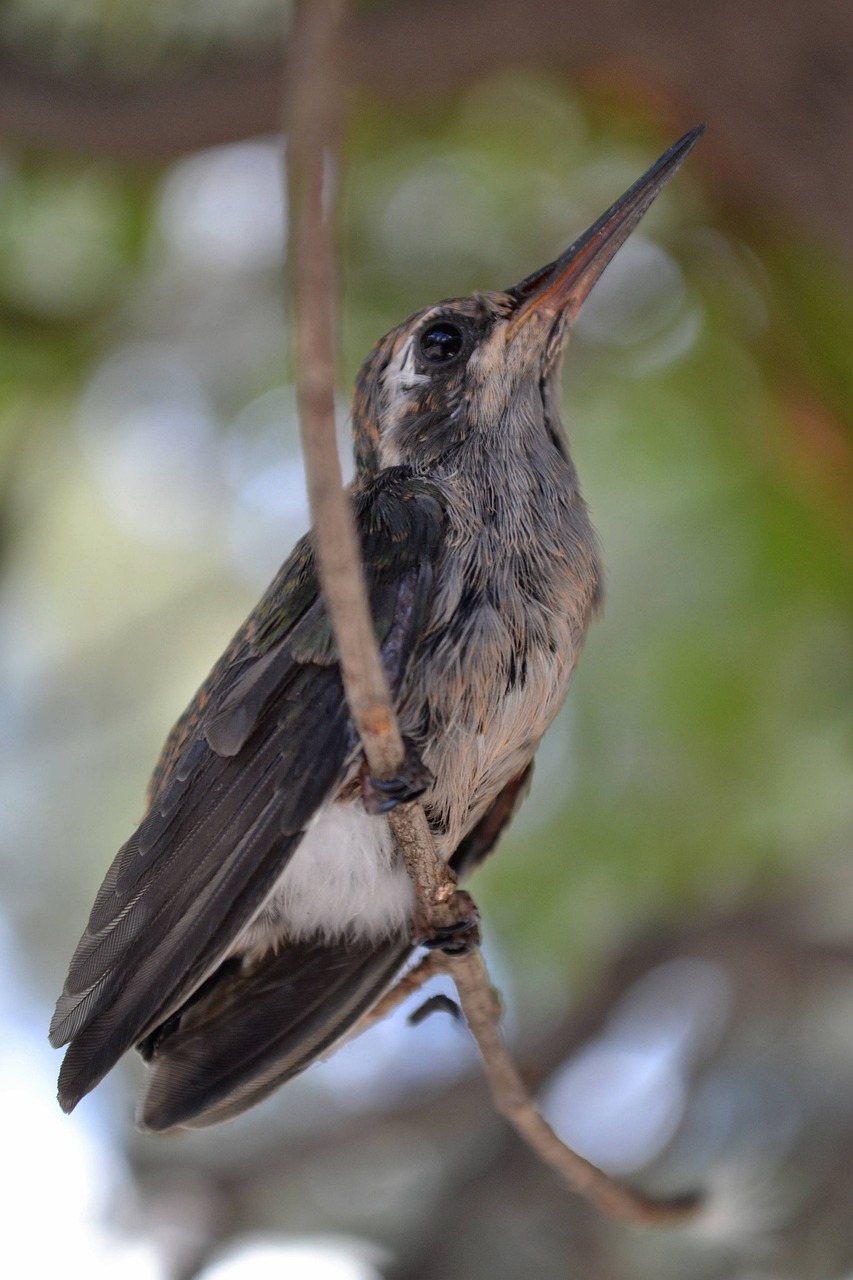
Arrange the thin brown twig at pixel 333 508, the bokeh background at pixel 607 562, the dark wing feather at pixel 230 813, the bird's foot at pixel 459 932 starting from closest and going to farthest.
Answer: the thin brown twig at pixel 333 508 → the dark wing feather at pixel 230 813 → the bird's foot at pixel 459 932 → the bokeh background at pixel 607 562

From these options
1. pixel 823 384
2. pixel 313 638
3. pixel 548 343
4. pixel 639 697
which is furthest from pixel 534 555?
pixel 639 697

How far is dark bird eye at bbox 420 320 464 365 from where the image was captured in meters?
2.98

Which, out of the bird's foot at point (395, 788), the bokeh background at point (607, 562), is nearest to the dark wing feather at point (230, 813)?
the bird's foot at point (395, 788)

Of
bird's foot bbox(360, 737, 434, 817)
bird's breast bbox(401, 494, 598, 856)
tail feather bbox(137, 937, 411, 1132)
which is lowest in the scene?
tail feather bbox(137, 937, 411, 1132)

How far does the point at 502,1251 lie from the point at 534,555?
131 inches

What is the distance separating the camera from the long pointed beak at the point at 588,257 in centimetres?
267

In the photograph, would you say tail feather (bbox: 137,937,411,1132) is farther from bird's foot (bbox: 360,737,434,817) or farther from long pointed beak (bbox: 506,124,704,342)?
long pointed beak (bbox: 506,124,704,342)

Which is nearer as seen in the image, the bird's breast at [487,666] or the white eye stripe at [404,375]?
the bird's breast at [487,666]

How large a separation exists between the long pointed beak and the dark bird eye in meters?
0.12

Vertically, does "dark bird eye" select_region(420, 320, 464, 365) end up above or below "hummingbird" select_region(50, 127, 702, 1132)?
above

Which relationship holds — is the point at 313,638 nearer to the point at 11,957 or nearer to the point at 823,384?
the point at 823,384

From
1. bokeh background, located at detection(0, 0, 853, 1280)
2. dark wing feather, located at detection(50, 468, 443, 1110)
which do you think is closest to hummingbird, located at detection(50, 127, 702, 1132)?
dark wing feather, located at detection(50, 468, 443, 1110)

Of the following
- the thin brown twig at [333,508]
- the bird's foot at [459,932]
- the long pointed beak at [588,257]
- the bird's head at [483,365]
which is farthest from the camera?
the bird's head at [483,365]

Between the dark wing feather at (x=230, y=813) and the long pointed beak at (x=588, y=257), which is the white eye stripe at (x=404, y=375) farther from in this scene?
the dark wing feather at (x=230, y=813)
